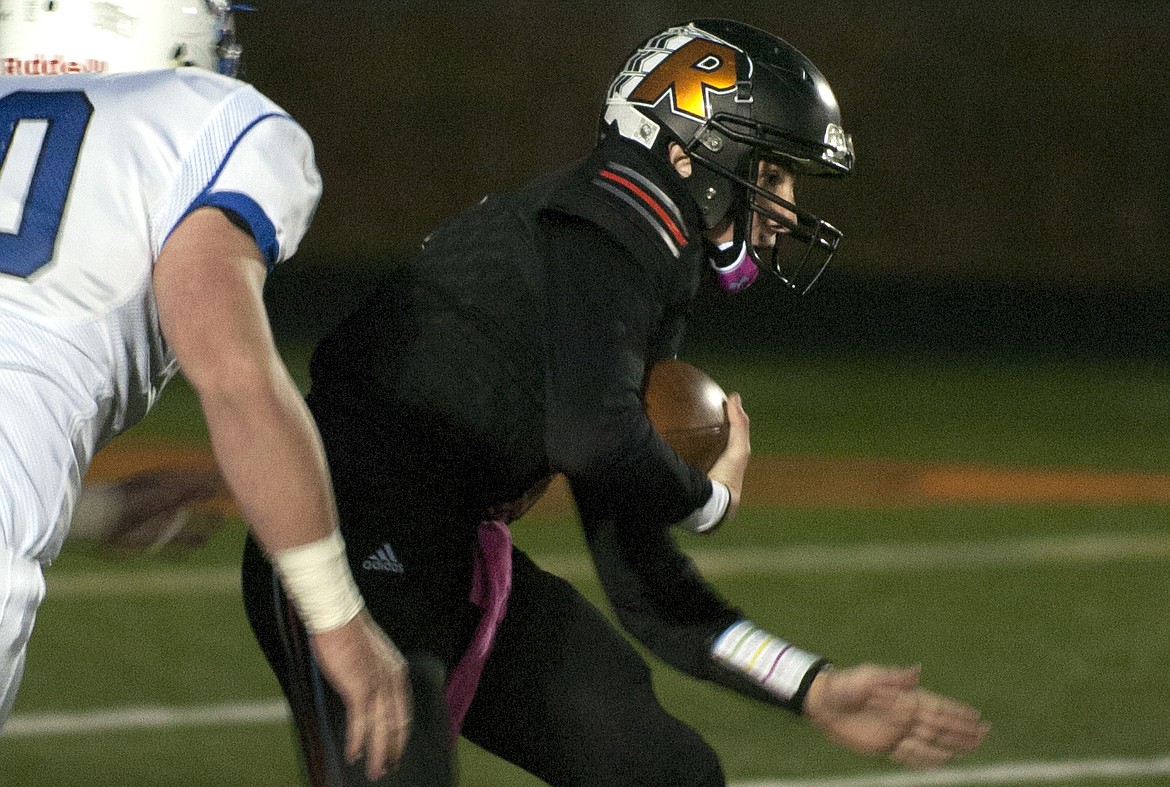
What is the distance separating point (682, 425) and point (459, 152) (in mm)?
12039

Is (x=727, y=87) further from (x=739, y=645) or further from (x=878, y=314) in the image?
(x=878, y=314)

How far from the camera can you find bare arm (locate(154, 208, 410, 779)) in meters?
2.07

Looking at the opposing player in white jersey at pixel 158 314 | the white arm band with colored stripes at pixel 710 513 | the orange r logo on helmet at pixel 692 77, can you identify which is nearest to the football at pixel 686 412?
the white arm band with colored stripes at pixel 710 513

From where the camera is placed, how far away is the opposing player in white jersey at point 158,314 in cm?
209

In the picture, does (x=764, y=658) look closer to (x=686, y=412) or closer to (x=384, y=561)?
(x=686, y=412)

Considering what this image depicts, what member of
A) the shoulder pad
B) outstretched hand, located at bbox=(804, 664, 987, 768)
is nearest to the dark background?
the shoulder pad

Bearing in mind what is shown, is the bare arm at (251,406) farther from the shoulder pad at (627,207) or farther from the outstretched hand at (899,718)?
the outstretched hand at (899,718)

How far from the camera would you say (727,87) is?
301 cm

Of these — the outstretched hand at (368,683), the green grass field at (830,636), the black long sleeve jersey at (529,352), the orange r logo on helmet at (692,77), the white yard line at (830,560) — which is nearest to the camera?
the outstretched hand at (368,683)

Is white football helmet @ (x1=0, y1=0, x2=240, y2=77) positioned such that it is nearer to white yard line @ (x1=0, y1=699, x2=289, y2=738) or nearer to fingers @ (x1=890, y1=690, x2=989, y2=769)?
fingers @ (x1=890, y1=690, x2=989, y2=769)

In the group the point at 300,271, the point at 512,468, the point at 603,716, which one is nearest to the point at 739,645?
the point at 603,716

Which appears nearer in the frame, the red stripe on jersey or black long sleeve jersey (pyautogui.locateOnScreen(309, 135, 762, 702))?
black long sleeve jersey (pyautogui.locateOnScreen(309, 135, 762, 702))

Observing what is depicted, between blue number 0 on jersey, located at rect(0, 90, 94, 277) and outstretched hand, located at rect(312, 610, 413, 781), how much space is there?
2.05ft

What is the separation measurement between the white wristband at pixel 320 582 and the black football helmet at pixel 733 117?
3.57ft
